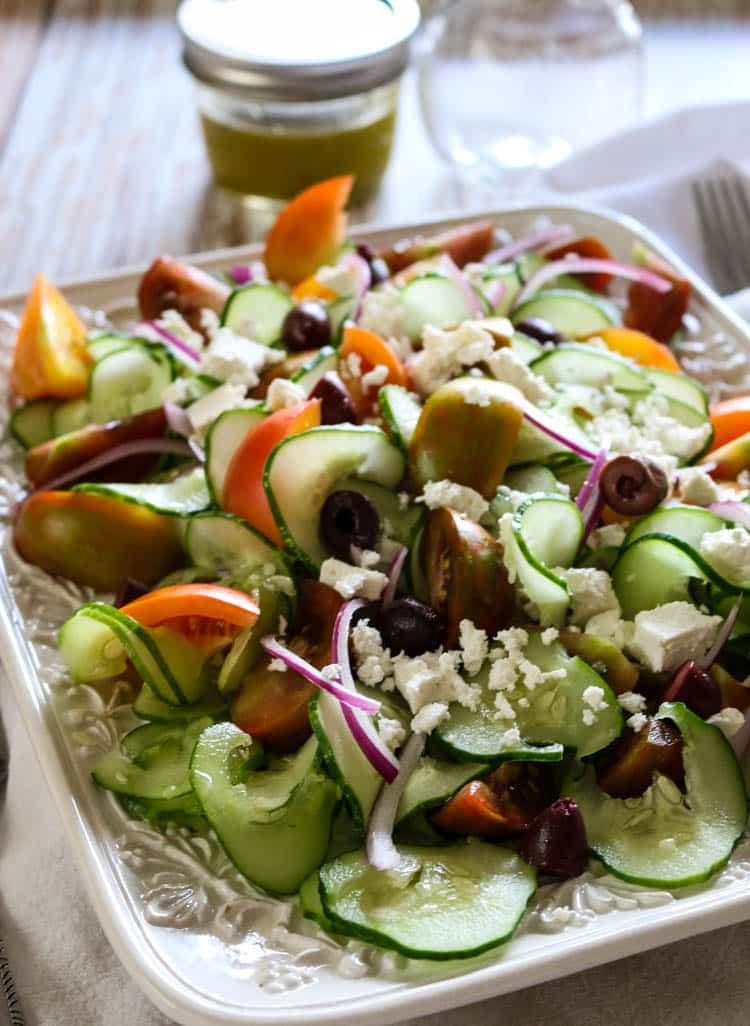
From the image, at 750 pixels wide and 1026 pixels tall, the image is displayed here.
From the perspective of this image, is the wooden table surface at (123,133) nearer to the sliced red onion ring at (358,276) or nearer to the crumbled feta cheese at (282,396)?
the sliced red onion ring at (358,276)

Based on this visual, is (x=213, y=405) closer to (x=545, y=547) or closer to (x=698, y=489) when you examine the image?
(x=545, y=547)

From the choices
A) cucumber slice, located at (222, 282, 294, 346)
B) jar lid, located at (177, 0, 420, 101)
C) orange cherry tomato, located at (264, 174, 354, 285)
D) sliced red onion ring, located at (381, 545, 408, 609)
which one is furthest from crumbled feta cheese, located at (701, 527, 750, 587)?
jar lid, located at (177, 0, 420, 101)

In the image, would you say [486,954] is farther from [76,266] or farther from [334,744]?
[76,266]

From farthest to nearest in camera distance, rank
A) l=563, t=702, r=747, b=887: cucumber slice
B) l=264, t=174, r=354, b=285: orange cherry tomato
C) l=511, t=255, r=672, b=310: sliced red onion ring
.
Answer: l=264, t=174, r=354, b=285: orange cherry tomato < l=511, t=255, r=672, b=310: sliced red onion ring < l=563, t=702, r=747, b=887: cucumber slice

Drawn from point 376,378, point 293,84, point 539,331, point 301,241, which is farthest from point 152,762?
point 293,84

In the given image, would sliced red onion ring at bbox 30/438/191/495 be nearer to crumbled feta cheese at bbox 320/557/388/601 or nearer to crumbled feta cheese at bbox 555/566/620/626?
crumbled feta cheese at bbox 320/557/388/601

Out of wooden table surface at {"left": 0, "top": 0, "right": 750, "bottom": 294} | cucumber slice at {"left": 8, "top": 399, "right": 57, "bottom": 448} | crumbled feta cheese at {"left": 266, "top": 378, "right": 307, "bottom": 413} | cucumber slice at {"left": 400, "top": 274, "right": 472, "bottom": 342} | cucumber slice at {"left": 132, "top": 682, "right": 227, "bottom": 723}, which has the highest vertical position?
crumbled feta cheese at {"left": 266, "top": 378, "right": 307, "bottom": 413}

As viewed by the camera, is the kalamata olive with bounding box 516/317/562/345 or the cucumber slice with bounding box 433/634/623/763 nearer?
the cucumber slice with bounding box 433/634/623/763

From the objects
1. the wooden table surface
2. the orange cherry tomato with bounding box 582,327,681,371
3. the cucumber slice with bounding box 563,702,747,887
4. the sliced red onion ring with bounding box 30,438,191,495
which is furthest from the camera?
the wooden table surface
